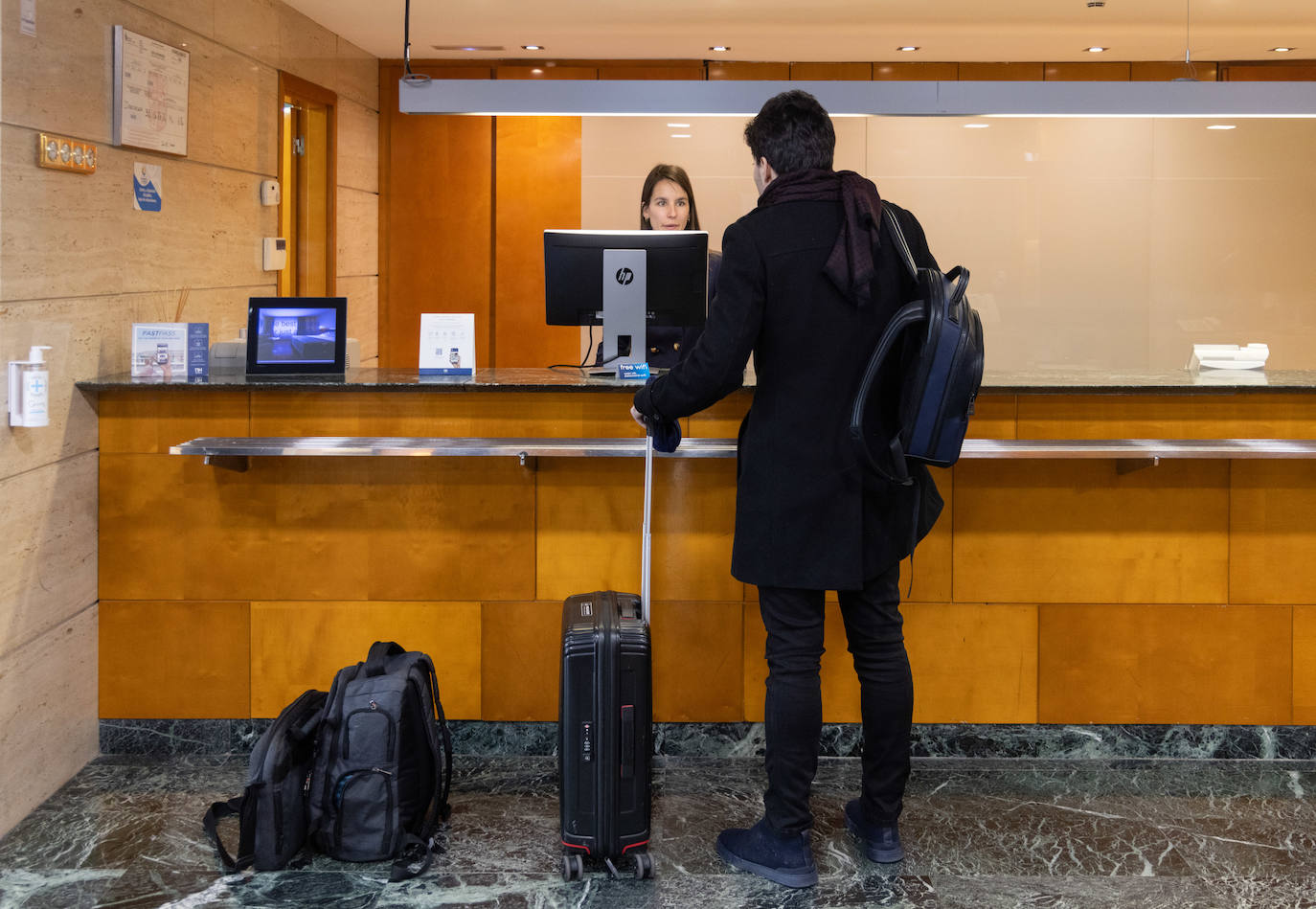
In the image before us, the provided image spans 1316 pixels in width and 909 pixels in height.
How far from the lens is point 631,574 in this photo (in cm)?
347

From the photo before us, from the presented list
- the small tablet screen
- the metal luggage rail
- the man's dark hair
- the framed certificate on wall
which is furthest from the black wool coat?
the framed certificate on wall

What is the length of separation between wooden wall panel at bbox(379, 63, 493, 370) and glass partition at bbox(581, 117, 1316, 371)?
904 mm

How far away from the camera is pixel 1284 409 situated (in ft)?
11.2

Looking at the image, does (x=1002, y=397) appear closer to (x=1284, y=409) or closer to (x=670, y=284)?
(x=1284, y=409)

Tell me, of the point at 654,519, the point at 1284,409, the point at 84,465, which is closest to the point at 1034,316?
the point at 1284,409

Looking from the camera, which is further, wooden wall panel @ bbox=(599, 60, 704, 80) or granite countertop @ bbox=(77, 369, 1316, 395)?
wooden wall panel @ bbox=(599, 60, 704, 80)

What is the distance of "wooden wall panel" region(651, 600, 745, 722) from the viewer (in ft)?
11.5

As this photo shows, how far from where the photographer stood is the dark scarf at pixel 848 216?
8.23 feet

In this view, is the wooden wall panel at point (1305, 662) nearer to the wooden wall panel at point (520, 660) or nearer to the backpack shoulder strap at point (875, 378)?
the backpack shoulder strap at point (875, 378)

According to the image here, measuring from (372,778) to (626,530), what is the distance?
1019 mm

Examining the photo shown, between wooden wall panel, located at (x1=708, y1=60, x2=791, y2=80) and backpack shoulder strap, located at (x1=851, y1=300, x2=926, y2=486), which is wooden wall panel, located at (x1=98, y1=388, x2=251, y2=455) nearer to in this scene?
backpack shoulder strap, located at (x1=851, y1=300, x2=926, y2=486)

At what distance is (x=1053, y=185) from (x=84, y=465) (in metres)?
5.01

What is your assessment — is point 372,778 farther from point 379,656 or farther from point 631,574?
point 631,574


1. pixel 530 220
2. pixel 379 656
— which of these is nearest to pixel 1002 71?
pixel 530 220
